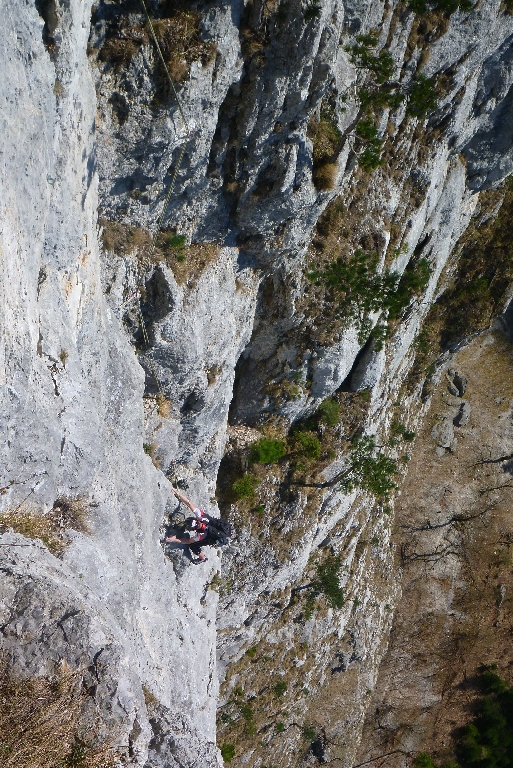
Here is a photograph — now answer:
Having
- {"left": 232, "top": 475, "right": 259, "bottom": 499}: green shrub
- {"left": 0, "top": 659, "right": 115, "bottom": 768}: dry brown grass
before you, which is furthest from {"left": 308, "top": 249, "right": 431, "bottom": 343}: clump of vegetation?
{"left": 0, "top": 659, "right": 115, "bottom": 768}: dry brown grass

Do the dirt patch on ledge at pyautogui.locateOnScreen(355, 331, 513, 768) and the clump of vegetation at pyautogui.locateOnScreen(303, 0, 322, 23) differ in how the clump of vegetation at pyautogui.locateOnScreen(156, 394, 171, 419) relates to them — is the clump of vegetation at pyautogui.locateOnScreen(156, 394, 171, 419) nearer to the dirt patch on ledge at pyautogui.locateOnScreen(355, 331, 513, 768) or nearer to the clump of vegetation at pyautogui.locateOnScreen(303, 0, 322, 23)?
the clump of vegetation at pyautogui.locateOnScreen(303, 0, 322, 23)

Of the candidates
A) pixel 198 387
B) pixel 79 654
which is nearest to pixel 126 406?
pixel 198 387

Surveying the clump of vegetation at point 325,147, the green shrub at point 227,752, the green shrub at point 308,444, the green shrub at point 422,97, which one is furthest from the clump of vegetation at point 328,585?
the green shrub at point 422,97

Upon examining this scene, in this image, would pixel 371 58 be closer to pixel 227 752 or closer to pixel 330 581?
pixel 330 581

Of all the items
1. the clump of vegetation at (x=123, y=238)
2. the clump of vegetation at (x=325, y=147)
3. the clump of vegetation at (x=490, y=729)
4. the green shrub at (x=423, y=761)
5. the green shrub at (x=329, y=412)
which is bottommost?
→ the green shrub at (x=423, y=761)

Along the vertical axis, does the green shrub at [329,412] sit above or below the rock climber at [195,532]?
above

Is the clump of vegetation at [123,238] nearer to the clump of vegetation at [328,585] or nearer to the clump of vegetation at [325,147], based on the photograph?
the clump of vegetation at [325,147]

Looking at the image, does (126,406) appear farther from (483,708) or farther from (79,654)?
(483,708)
